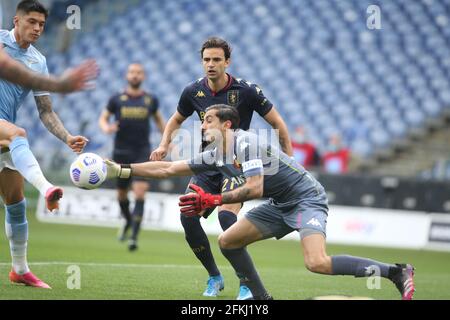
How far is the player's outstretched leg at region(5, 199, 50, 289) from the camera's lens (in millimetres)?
8086

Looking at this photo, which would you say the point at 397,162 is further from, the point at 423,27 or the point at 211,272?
the point at 211,272

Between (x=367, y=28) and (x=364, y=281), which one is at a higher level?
(x=367, y=28)

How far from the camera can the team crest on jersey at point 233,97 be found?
347 inches

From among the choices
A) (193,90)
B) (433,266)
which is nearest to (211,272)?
(193,90)

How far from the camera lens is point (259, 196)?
7367mm

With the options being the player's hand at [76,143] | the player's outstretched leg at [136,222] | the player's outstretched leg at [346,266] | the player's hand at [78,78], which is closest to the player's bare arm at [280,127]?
the player's outstretched leg at [346,266]

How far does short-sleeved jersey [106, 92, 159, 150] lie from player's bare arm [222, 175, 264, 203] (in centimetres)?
736

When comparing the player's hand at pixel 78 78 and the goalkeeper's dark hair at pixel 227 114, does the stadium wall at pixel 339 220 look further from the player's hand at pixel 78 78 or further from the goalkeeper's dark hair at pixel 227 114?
the player's hand at pixel 78 78

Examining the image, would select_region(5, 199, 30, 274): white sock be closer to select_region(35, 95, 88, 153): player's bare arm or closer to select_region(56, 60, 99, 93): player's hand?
select_region(35, 95, 88, 153): player's bare arm

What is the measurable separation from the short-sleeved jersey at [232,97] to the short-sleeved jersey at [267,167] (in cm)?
104

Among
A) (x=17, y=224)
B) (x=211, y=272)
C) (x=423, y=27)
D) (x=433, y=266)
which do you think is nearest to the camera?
(x=17, y=224)

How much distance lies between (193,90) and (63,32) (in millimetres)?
17002
